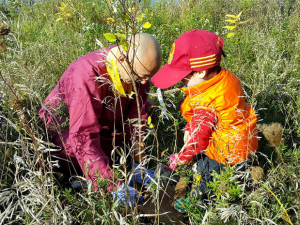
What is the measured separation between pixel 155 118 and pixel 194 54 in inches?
56.0

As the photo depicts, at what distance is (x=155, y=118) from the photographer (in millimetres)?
3305

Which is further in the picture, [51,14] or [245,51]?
[51,14]

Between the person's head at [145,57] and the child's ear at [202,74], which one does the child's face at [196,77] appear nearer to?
the child's ear at [202,74]

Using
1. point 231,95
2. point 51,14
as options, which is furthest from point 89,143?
point 51,14

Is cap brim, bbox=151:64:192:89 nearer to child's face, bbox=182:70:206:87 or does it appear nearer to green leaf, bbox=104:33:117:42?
child's face, bbox=182:70:206:87

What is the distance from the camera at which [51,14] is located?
5582 mm

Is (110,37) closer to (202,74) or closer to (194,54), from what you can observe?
(194,54)

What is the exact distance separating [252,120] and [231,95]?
0.25m

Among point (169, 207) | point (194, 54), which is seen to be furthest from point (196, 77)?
point (169, 207)

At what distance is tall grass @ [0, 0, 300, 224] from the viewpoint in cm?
139

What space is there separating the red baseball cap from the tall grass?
1.21 ft

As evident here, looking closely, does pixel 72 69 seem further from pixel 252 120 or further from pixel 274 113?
pixel 274 113

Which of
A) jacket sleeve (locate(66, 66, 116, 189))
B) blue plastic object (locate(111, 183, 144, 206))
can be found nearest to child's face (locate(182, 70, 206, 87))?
jacket sleeve (locate(66, 66, 116, 189))

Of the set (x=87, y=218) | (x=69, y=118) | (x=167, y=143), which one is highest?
(x=69, y=118)
